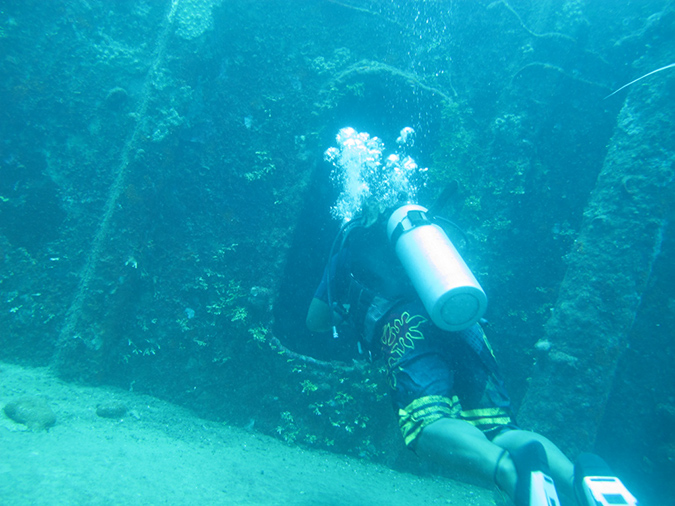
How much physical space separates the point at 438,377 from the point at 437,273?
0.63 m

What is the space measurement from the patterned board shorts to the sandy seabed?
3.25 feet

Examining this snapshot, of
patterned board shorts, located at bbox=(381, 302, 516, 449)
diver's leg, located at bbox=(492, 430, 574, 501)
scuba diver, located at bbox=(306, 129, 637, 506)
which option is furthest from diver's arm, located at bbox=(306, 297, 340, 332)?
diver's leg, located at bbox=(492, 430, 574, 501)

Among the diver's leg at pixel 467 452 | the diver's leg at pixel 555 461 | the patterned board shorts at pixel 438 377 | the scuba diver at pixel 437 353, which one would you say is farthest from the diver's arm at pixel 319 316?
the diver's leg at pixel 555 461

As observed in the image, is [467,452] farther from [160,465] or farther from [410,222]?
[160,465]

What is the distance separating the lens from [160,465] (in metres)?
2.20

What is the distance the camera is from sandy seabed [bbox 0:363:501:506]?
1812mm

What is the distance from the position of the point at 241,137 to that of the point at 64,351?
2.37 metres

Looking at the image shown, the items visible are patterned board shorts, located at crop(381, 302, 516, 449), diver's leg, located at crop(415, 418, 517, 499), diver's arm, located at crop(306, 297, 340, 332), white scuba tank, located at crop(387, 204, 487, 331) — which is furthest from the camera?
diver's arm, located at crop(306, 297, 340, 332)

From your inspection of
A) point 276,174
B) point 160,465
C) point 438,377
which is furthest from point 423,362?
point 276,174

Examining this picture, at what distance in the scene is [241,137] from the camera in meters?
3.31

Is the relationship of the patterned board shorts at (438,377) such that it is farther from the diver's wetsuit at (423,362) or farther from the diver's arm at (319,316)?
the diver's arm at (319,316)

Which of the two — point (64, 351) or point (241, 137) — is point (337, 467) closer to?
Answer: point (64, 351)

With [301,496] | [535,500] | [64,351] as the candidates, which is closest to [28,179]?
[64,351]

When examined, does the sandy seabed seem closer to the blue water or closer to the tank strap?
the blue water
